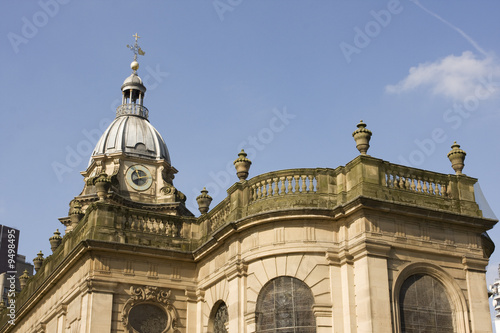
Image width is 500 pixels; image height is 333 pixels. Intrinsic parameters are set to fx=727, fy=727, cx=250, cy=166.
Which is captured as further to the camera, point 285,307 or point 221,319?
point 221,319

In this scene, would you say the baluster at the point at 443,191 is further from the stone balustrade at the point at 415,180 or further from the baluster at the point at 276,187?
the baluster at the point at 276,187

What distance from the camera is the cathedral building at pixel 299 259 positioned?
2152 cm

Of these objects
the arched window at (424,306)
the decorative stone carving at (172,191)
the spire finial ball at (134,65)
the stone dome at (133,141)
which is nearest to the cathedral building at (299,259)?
the arched window at (424,306)

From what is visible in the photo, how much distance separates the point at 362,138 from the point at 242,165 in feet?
14.9

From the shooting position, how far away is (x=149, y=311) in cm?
2584


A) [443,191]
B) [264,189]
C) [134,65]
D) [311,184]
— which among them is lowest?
[443,191]

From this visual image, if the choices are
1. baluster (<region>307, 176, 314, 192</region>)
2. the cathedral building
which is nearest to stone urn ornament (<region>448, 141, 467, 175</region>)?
the cathedral building

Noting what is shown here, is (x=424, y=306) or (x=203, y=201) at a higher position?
(x=203, y=201)

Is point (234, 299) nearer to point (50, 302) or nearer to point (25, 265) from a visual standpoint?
point (50, 302)

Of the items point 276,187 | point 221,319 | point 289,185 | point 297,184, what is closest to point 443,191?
point 297,184

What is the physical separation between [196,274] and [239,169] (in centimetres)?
454

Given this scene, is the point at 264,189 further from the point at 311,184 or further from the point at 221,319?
the point at 221,319

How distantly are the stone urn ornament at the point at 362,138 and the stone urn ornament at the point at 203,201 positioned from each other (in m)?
7.82

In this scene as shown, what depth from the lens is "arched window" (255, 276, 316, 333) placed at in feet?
71.3
